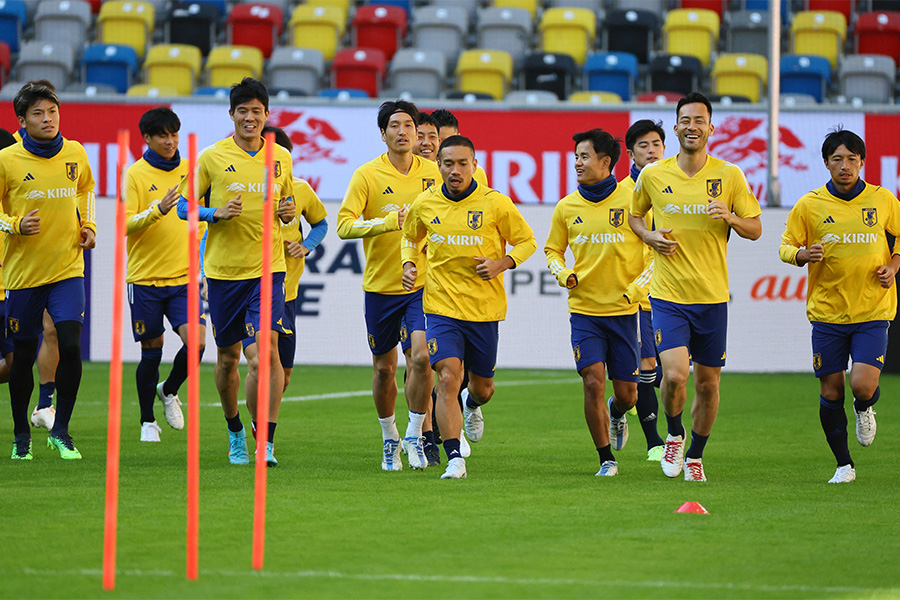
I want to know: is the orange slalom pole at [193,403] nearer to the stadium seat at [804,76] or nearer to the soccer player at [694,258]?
the soccer player at [694,258]

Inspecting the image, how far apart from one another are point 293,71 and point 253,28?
173cm

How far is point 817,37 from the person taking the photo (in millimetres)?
21344

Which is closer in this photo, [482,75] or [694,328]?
[694,328]

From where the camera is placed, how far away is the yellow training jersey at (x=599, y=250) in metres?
8.23

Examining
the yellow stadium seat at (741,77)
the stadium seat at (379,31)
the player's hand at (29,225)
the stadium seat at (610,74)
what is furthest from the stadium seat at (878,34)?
the player's hand at (29,225)

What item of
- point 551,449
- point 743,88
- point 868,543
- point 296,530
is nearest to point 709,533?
point 868,543

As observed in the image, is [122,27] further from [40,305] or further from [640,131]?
[640,131]

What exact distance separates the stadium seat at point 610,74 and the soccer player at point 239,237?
12.7 meters

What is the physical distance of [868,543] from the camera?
581 cm

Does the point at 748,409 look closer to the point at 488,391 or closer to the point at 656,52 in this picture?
the point at 488,391

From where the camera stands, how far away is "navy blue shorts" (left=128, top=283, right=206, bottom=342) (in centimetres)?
991

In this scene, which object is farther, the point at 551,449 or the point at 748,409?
the point at 748,409

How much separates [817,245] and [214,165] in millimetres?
3787

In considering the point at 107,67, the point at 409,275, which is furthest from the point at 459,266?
the point at 107,67
